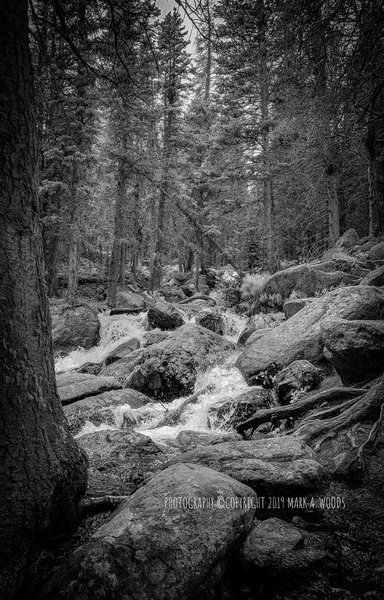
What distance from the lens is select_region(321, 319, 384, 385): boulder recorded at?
5.08 metres

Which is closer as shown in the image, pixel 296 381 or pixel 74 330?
pixel 296 381

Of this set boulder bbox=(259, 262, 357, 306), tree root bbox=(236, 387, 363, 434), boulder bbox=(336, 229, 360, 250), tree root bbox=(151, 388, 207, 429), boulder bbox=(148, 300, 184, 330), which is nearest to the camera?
tree root bbox=(236, 387, 363, 434)

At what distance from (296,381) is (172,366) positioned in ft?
12.4

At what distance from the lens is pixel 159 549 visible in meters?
2.14

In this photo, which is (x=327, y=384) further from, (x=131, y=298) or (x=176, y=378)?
(x=131, y=298)

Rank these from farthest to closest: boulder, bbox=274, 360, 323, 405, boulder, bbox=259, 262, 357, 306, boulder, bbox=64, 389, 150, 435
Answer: boulder, bbox=259, 262, 357, 306
boulder, bbox=64, 389, 150, 435
boulder, bbox=274, 360, 323, 405

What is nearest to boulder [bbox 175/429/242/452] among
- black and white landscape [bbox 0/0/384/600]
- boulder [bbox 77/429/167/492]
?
black and white landscape [bbox 0/0/384/600]

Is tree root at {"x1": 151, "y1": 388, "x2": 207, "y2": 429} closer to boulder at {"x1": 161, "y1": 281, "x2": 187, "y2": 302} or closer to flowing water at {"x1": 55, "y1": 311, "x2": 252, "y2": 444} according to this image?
flowing water at {"x1": 55, "y1": 311, "x2": 252, "y2": 444}

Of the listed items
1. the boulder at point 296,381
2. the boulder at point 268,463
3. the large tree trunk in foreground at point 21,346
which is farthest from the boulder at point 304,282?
the large tree trunk in foreground at point 21,346

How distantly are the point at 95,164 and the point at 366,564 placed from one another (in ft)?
62.1

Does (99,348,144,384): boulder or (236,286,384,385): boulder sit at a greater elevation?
(236,286,384,385): boulder

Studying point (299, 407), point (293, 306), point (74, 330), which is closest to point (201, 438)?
point (299, 407)

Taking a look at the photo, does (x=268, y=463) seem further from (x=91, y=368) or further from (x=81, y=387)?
(x=91, y=368)

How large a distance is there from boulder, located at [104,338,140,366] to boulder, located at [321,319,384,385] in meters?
8.41
